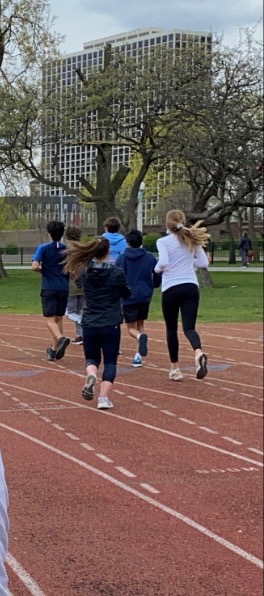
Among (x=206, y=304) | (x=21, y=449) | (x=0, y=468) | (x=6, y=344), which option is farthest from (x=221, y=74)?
(x=21, y=449)

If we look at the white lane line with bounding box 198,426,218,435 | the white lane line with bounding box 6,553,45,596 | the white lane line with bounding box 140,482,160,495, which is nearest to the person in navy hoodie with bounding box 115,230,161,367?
the white lane line with bounding box 6,553,45,596

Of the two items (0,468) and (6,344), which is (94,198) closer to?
(6,344)

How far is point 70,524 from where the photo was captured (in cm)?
281

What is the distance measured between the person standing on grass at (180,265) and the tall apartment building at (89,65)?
0.09m

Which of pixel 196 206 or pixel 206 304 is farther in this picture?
pixel 206 304

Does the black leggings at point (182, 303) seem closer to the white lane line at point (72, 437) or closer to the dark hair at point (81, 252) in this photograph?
the dark hair at point (81, 252)

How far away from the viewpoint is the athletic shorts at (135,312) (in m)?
2.14

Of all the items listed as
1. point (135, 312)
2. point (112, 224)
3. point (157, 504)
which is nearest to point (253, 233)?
point (112, 224)

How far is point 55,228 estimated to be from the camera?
1527 millimetres

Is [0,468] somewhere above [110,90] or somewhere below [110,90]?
below

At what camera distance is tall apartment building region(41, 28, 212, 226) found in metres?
1.47

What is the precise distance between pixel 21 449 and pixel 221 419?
934 millimetres

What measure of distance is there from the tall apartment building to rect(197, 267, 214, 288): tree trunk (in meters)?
0.17

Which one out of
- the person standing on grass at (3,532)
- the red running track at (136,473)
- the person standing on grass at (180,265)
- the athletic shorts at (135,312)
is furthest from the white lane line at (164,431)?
the person standing on grass at (3,532)
